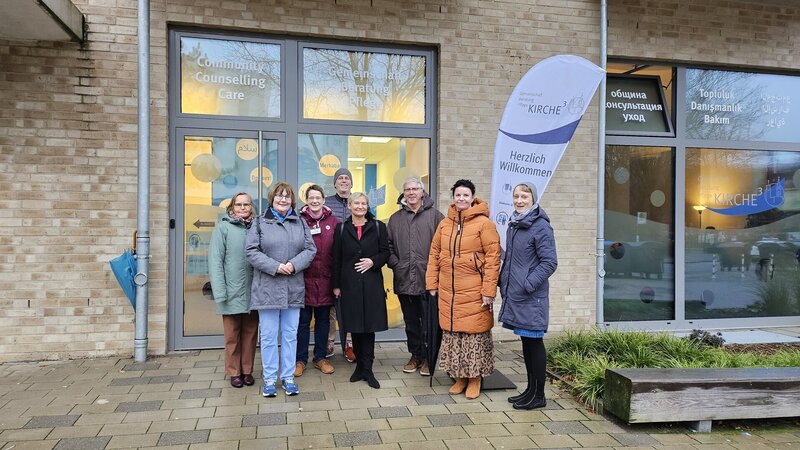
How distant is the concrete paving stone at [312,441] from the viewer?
142 inches

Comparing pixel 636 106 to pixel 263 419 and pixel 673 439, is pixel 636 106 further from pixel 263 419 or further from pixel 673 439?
pixel 263 419

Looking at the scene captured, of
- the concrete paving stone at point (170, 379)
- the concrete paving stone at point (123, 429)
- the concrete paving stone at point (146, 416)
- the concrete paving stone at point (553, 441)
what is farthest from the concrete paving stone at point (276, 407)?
the concrete paving stone at point (553, 441)

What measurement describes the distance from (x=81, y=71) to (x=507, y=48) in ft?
16.0

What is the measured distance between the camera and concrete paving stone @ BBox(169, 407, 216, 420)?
4.09 metres

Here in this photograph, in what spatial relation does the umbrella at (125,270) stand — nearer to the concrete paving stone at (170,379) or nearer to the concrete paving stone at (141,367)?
the concrete paving stone at (141,367)

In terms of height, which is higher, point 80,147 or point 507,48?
point 507,48

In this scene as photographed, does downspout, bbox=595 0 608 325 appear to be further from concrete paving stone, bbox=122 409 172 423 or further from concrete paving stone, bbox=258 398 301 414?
concrete paving stone, bbox=122 409 172 423

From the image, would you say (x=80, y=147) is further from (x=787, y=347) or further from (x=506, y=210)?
(x=787, y=347)

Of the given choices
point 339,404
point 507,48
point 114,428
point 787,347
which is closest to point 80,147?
point 114,428

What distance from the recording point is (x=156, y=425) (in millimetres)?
3941

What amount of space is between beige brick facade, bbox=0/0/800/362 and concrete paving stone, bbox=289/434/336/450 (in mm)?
2870

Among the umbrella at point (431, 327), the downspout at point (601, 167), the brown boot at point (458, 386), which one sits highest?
the downspout at point (601, 167)

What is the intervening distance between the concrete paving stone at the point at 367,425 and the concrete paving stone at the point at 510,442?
2.52 feet

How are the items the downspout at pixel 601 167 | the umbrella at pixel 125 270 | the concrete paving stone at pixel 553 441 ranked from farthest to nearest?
the downspout at pixel 601 167 → the umbrella at pixel 125 270 → the concrete paving stone at pixel 553 441
